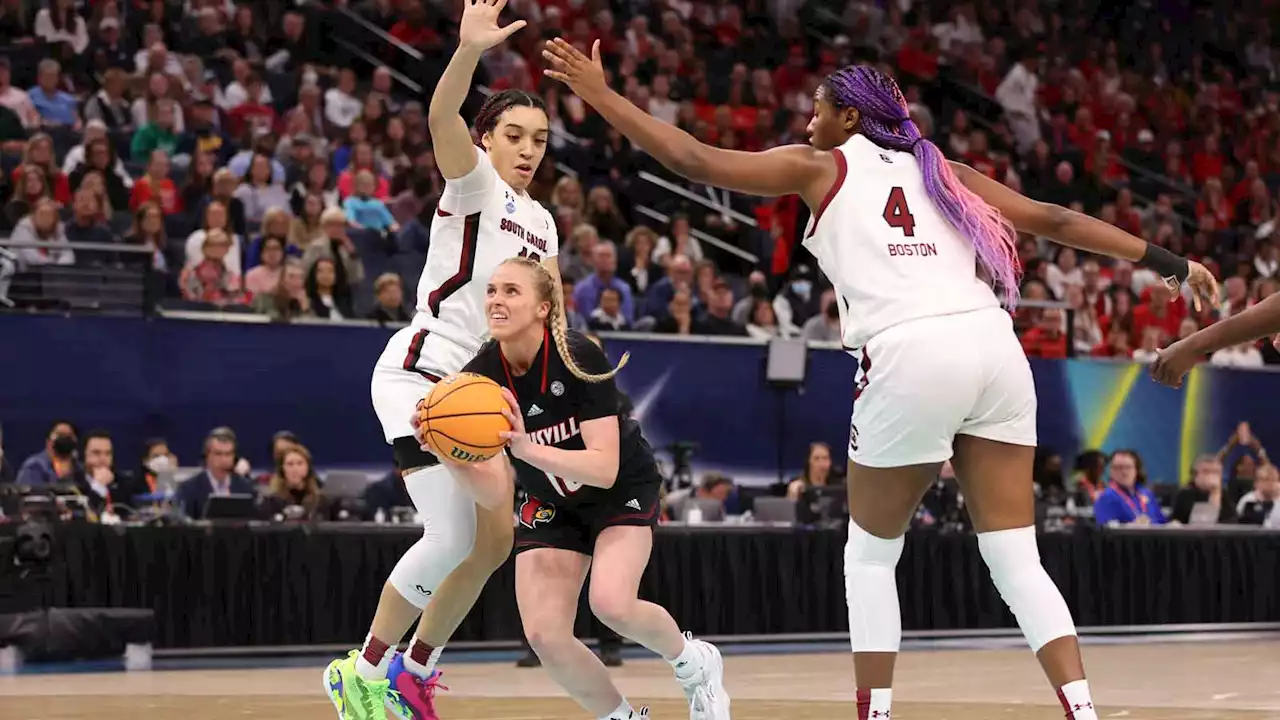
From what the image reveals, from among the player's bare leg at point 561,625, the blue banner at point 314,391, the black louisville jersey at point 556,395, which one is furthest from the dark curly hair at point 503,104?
the blue banner at point 314,391

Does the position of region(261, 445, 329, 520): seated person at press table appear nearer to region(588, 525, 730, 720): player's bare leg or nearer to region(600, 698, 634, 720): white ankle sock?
region(588, 525, 730, 720): player's bare leg

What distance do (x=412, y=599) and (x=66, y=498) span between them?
570 cm

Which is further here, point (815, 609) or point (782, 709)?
point (815, 609)

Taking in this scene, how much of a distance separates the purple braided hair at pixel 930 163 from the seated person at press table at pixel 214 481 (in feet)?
23.9

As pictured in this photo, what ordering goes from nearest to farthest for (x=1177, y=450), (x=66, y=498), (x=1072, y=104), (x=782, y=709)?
(x=782, y=709)
(x=66, y=498)
(x=1177, y=450)
(x=1072, y=104)

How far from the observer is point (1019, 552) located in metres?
5.57

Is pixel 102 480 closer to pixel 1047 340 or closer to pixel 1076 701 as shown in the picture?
pixel 1076 701

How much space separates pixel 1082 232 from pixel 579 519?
6.09 ft

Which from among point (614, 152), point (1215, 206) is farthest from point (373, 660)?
point (1215, 206)

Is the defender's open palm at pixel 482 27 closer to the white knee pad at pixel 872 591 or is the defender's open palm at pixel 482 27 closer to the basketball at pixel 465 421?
the basketball at pixel 465 421

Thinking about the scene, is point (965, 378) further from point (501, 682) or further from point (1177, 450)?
point (1177, 450)

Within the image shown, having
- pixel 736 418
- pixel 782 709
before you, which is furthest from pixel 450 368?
pixel 736 418

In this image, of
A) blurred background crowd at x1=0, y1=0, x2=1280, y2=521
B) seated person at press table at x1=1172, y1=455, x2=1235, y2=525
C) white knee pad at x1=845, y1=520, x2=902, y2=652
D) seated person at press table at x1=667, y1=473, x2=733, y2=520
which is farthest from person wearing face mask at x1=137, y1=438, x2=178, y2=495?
seated person at press table at x1=1172, y1=455, x2=1235, y2=525

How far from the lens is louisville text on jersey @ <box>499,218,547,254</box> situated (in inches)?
267
